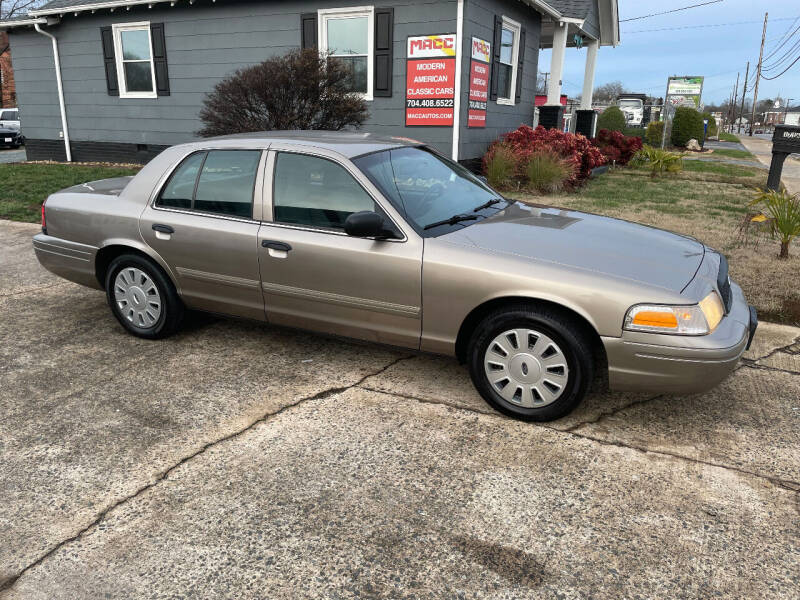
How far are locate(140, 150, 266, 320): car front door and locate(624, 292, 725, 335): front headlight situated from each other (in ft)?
7.61

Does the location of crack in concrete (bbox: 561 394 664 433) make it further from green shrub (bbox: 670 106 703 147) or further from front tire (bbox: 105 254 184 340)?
green shrub (bbox: 670 106 703 147)

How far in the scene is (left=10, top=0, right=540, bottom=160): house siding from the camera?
37.7ft

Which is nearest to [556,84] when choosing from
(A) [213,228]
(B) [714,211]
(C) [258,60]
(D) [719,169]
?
(D) [719,169]

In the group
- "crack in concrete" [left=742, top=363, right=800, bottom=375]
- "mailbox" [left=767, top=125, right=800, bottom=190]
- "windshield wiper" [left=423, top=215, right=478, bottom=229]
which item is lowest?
"crack in concrete" [left=742, top=363, right=800, bottom=375]

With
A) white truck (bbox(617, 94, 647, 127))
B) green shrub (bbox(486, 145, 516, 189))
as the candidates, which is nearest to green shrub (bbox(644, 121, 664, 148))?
white truck (bbox(617, 94, 647, 127))

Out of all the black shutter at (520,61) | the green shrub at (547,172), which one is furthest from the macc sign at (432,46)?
the black shutter at (520,61)

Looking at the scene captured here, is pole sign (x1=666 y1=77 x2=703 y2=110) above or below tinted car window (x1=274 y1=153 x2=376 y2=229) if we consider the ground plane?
above

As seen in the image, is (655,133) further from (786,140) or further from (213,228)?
(213,228)

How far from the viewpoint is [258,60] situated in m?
12.6

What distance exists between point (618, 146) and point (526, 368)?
15.2 m

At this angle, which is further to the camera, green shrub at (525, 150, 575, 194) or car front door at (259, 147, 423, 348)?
green shrub at (525, 150, 575, 194)

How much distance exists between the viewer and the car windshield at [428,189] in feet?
12.2

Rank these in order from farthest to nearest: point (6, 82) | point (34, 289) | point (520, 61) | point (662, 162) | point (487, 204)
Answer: point (6, 82) → point (662, 162) → point (520, 61) → point (34, 289) → point (487, 204)

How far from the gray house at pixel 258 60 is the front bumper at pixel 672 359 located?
8.81m
